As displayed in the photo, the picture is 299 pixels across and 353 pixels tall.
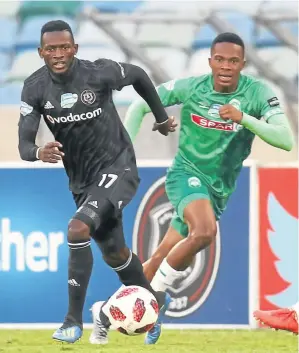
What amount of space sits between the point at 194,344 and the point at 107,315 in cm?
79

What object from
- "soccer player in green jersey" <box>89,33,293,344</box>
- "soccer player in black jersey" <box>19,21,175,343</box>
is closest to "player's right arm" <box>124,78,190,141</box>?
"soccer player in green jersey" <box>89,33,293,344</box>

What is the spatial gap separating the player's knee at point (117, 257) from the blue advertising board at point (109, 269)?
81.9 inches

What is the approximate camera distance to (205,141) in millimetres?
8211

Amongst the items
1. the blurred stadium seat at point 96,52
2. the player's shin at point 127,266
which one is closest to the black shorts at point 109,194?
the player's shin at point 127,266

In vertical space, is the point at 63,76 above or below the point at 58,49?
below

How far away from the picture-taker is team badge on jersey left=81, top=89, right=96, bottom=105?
23.0ft

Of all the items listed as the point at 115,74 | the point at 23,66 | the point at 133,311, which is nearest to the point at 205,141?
the point at 115,74

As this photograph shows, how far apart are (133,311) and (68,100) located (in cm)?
137

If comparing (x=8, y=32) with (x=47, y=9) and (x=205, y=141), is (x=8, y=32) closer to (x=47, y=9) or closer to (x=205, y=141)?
(x=47, y=9)

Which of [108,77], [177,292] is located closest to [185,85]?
[108,77]

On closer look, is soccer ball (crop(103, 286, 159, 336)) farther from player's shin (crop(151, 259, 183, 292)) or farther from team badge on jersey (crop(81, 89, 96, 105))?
team badge on jersey (crop(81, 89, 96, 105))

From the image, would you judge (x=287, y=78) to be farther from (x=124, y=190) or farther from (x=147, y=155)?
(x=124, y=190)

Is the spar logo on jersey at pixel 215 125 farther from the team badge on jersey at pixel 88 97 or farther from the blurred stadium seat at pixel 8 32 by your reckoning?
the blurred stadium seat at pixel 8 32

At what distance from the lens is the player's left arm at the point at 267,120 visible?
7.36 meters
